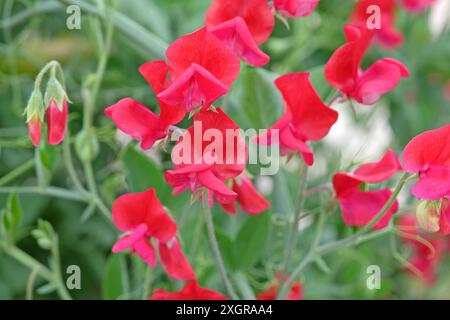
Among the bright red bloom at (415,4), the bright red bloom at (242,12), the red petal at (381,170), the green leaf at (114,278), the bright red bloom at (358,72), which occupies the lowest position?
the green leaf at (114,278)

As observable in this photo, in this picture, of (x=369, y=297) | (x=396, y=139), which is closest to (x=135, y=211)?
(x=369, y=297)

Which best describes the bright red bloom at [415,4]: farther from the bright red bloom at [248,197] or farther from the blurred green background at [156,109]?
the bright red bloom at [248,197]

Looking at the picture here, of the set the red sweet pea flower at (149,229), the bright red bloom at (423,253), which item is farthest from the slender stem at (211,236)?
the bright red bloom at (423,253)

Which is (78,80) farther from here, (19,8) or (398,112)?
(398,112)

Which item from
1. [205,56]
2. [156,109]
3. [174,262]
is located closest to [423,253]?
[156,109]

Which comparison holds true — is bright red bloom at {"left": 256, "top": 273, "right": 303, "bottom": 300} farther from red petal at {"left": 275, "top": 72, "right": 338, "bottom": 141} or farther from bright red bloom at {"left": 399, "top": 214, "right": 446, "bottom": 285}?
bright red bloom at {"left": 399, "top": 214, "right": 446, "bottom": 285}

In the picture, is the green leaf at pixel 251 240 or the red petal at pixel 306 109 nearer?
the red petal at pixel 306 109

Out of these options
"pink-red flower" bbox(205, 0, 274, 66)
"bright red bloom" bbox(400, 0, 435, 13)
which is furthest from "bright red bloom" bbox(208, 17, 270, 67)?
"bright red bloom" bbox(400, 0, 435, 13)
